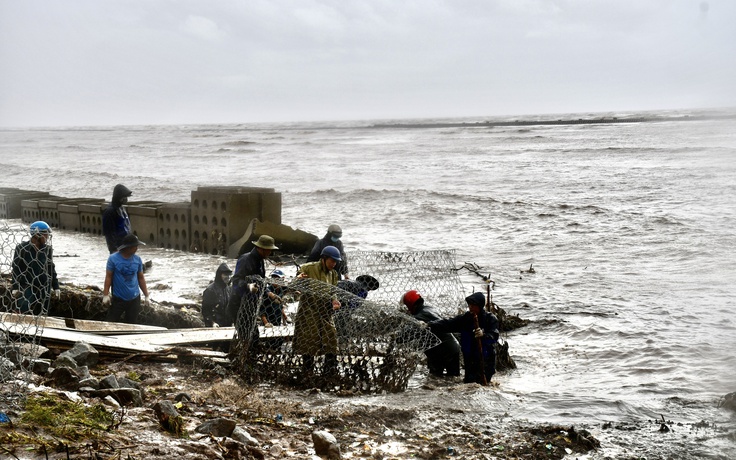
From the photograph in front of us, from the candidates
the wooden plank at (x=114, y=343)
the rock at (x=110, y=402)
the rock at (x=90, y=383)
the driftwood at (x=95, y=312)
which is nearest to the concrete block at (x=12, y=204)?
the driftwood at (x=95, y=312)

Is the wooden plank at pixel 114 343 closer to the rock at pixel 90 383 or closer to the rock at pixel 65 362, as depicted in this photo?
Answer: the rock at pixel 65 362

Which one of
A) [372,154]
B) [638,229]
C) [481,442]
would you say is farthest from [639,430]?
[372,154]

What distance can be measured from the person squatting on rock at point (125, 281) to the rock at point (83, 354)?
1393 millimetres

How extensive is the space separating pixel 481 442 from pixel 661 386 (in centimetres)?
336

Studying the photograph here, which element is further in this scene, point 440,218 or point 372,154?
point 372,154

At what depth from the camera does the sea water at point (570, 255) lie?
7883 millimetres

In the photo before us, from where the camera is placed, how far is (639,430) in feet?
23.0

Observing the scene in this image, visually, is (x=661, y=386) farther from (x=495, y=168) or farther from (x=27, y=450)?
(x=495, y=168)

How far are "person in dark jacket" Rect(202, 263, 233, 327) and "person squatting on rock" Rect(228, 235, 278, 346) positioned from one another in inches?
49.2

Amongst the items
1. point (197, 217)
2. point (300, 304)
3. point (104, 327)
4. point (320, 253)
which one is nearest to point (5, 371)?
point (300, 304)

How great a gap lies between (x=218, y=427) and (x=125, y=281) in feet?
12.2

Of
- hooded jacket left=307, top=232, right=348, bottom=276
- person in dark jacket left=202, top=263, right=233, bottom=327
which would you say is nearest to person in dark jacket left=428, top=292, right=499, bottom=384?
hooded jacket left=307, top=232, right=348, bottom=276

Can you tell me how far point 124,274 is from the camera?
845cm

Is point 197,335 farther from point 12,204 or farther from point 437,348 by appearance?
point 12,204
